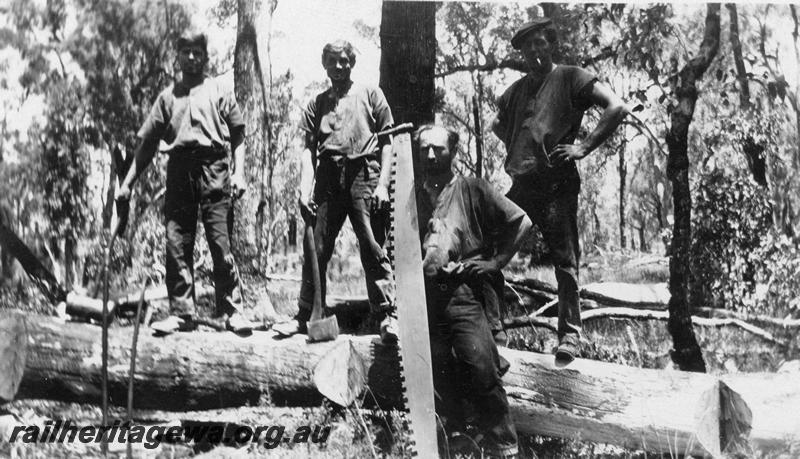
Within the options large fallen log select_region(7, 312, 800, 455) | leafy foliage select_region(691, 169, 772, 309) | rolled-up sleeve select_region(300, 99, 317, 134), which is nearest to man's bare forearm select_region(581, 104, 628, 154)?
leafy foliage select_region(691, 169, 772, 309)

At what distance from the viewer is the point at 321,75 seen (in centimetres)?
515

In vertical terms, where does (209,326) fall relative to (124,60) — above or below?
below

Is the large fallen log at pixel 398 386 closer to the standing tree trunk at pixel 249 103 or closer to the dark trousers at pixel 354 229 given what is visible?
the dark trousers at pixel 354 229

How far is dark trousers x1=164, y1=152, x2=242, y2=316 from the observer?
5152 mm

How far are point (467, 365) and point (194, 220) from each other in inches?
88.1

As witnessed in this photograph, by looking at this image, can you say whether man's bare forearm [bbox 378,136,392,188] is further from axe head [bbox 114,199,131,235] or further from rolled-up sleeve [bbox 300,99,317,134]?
axe head [bbox 114,199,131,235]

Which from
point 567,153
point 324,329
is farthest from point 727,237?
point 324,329

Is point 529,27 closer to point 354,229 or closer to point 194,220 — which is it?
point 354,229

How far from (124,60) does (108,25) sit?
27 centimetres

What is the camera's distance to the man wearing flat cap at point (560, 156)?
16.0 ft

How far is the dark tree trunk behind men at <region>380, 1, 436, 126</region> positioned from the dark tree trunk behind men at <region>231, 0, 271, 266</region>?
938 mm

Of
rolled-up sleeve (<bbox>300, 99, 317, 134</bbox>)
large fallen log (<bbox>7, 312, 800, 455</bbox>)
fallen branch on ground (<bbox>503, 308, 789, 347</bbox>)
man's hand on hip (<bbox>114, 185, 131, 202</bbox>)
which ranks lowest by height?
large fallen log (<bbox>7, 312, 800, 455</bbox>)

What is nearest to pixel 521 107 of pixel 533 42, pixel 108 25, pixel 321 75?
pixel 533 42

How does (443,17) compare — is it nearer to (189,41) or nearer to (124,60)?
(189,41)
